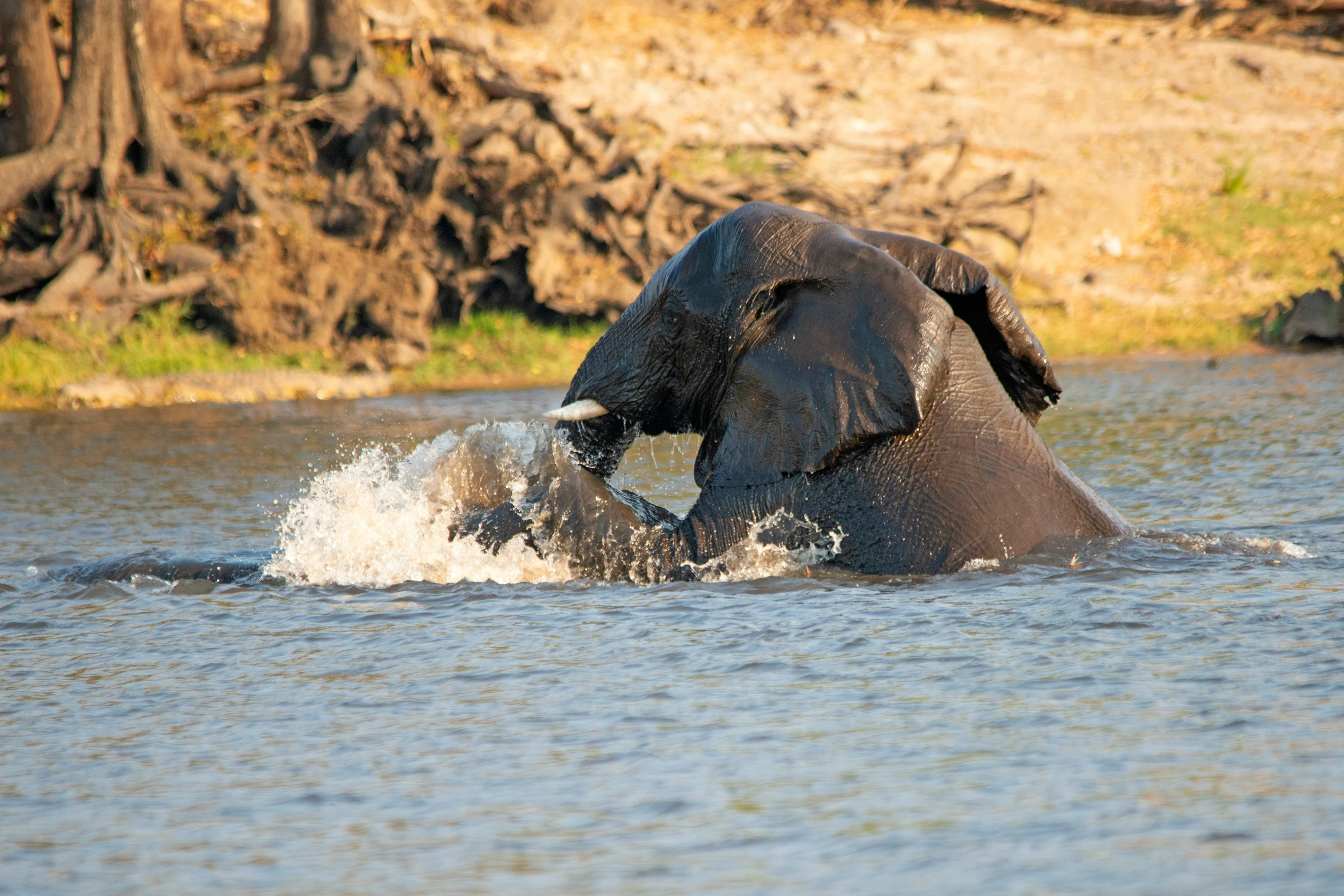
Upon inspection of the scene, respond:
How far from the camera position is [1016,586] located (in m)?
4.72

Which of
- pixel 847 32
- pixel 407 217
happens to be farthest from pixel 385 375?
pixel 847 32

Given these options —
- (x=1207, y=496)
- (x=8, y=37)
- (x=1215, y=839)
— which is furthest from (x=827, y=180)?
(x=1215, y=839)

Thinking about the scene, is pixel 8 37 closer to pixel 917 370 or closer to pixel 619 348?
pixel 619 348

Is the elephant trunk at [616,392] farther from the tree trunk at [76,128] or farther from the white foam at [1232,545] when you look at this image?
the tree trunk at [76,128]

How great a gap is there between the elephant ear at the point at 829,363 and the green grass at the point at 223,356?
8.47 m

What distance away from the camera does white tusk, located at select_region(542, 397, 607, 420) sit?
5129mm

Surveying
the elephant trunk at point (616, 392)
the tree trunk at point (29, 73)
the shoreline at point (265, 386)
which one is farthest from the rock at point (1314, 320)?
the tree trunk at point (29, 73)

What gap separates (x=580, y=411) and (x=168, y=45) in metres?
12.3

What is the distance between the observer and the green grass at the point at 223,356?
1263 cm

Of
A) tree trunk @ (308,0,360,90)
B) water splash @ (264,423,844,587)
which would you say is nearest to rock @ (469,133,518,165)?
tree trunk @ (308,0,360,90)

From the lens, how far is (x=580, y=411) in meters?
5.16

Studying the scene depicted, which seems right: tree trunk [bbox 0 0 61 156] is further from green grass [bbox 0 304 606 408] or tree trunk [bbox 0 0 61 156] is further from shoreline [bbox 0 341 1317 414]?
shoreline [bbox 0 341 1317 414]

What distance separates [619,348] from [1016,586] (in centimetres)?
141

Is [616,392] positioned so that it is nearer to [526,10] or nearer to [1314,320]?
[1314,320]
